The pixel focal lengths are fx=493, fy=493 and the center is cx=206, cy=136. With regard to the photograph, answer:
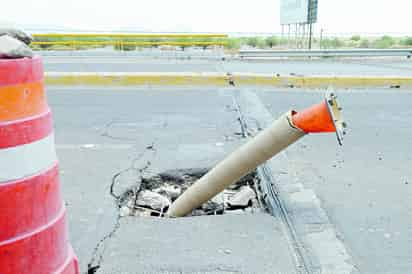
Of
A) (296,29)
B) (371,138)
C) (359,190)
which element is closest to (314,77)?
(371,138)

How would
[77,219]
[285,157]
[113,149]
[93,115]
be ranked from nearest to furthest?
[77,219]
[285,157]
[113,149]
[93,115]

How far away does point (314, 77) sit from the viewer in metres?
11.7

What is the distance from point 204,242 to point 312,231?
30.4 inches

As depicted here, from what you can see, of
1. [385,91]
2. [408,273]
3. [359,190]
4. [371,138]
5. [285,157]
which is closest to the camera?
[408,273]

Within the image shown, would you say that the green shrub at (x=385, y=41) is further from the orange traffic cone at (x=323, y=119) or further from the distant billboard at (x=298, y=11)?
the orange traffic cone at (x=323, y=119)

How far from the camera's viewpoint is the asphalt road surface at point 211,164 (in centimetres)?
304

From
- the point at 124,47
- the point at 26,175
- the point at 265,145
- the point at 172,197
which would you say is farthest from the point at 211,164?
the point at 124,47

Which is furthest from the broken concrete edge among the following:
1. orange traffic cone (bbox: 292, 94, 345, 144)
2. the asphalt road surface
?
orange traffic cone (bbox: 292, 94, 345, 144)

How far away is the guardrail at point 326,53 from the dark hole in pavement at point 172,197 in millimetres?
14468

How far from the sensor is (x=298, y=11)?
24359 mm

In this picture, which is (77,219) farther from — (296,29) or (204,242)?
(296,29)

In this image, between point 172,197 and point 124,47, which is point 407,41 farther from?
point 172,197

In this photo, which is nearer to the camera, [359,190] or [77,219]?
[77,219]

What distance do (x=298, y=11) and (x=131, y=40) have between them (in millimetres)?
8531
